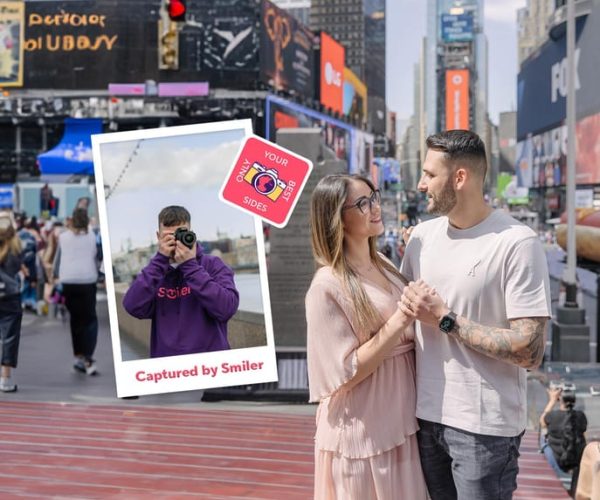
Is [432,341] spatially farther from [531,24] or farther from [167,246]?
[531,24]

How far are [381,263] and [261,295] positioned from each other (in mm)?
397

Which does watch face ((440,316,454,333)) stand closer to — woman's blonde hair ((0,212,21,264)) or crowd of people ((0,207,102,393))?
crowd of people ((0,207,102,393))

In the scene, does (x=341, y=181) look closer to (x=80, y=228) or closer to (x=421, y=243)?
(x=421, y=243)

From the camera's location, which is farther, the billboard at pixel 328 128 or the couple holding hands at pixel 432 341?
the billboard at pixel 328 128

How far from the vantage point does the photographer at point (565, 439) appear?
19.6 ft

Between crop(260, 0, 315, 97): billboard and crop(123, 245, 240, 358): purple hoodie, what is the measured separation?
4578 centimetres

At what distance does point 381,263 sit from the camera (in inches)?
113

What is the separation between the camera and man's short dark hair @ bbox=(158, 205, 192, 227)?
271cm

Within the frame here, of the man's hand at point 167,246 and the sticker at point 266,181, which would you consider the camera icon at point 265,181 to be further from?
the man's hand at point 167,246

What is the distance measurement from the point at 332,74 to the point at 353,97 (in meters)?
11.1

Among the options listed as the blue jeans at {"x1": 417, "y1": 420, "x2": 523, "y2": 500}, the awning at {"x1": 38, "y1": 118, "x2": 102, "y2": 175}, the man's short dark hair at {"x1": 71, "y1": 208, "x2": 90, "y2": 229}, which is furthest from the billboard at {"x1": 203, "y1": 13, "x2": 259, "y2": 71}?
the blue jeans at {"x1": 417, "y1": 420, "x2": 523, "y2": 500}

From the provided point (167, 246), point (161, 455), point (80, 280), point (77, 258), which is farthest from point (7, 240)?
point (167, 246)

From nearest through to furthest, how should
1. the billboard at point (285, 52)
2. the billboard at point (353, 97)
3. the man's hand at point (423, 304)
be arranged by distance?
the man's hand at point (423, 304), the billboard at point (285, 52), the billboard at point (353, 97)

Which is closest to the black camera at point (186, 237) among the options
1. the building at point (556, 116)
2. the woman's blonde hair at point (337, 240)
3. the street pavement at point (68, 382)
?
the woman's blonde hair at point (337, 240)
